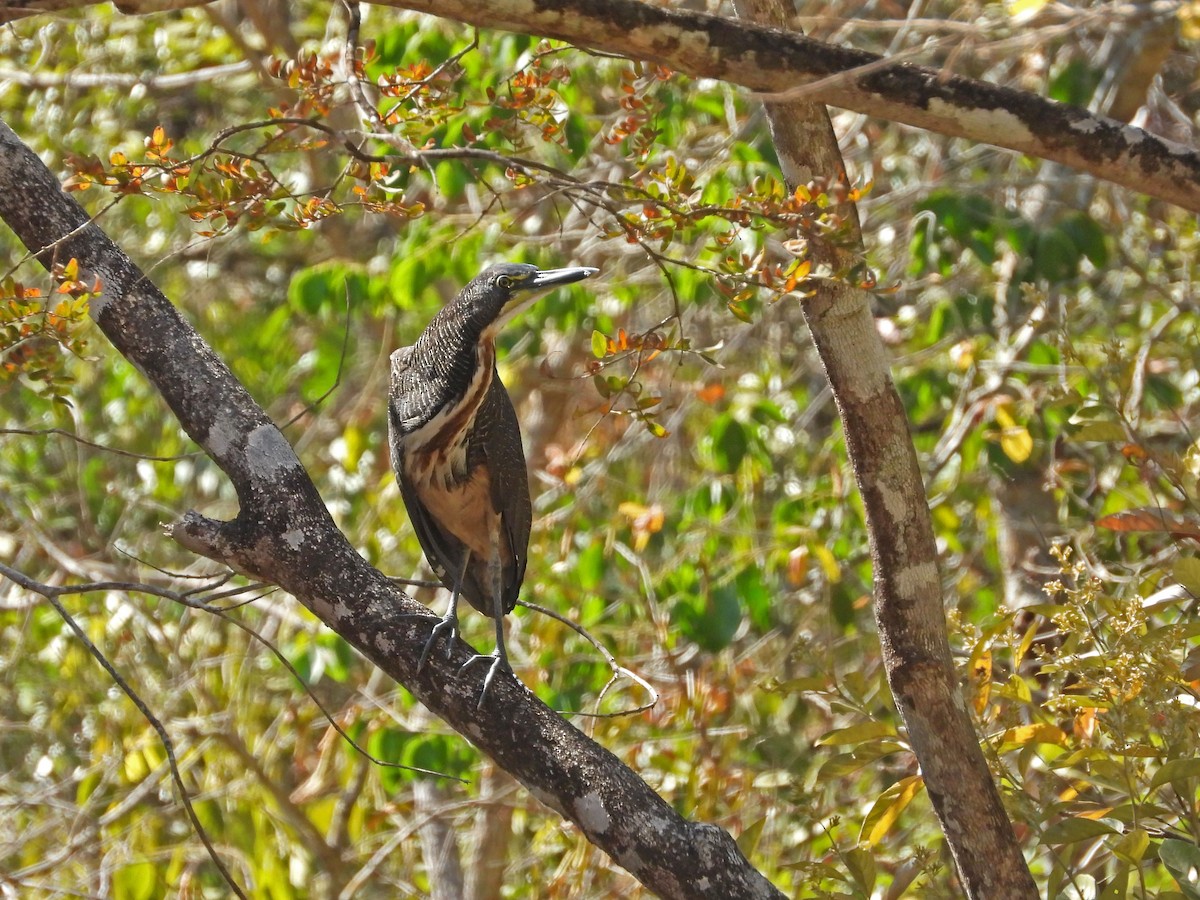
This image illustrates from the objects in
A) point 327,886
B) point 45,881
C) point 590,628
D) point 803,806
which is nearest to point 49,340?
point 803,806

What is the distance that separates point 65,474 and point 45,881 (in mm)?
2102

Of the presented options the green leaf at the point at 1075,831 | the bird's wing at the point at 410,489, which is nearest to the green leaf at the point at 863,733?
the green leaf at the point at 1075,831

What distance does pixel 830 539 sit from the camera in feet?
13.7

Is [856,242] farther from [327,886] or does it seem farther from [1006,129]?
[327,886]

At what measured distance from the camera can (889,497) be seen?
2324 mm

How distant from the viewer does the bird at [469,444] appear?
9.45 ft

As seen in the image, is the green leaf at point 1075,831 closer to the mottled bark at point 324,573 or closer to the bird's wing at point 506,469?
the mottled bark at point 324,573

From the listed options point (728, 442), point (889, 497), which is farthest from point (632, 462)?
point (889, 497)

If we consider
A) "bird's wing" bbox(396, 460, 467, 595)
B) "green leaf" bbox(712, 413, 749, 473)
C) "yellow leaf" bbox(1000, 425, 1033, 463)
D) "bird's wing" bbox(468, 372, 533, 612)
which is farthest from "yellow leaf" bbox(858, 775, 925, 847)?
"green leaf" bbox(712, 413, 749, 473)

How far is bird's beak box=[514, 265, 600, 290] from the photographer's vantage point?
2662 mm

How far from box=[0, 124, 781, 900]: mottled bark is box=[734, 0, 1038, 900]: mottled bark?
446 mm

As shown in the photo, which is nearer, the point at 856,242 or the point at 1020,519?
the point at 856,242

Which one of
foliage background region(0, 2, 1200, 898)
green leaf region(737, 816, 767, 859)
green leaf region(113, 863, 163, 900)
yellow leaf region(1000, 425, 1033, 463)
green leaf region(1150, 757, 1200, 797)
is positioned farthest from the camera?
green leaf region(113, 863, 163, 900)

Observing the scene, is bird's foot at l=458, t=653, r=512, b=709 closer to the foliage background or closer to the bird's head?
the foliage background
